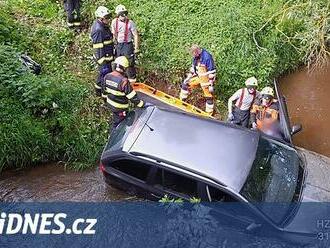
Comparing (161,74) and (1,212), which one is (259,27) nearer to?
(161,74)

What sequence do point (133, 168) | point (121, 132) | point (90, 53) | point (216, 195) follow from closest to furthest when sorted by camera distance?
point (216, 195) < point (133, 168) < point (121, 132) < point (90, 53)

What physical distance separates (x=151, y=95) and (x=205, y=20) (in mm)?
2658

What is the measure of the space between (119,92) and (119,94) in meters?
0.04

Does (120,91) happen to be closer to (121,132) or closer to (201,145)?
(121,132)

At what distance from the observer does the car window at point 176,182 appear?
21.3 ft

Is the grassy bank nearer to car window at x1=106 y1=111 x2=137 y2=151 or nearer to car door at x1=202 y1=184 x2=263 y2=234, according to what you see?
car window at x1=106 y1=111 x2=137 y2=151

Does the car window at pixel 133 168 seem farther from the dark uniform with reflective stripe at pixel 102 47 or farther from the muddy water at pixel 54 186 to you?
the dark uniform with reflective stripe at pixel 102 47

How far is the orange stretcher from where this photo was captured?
858 centimetres

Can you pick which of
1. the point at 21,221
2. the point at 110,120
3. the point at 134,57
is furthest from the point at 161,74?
the point at 21,221

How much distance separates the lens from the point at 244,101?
806cm

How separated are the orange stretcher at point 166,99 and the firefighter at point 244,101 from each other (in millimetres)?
526

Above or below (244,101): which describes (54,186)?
below

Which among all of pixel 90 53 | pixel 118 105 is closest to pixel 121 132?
pixel 118 105

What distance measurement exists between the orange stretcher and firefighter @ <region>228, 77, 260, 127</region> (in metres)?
0.53
